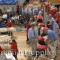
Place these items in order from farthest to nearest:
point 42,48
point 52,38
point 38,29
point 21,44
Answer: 1. point 21,44
2. point 38,29
3. point 52,38
4. point 42,48

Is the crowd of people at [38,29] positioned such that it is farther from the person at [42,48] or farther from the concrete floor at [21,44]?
the concrete floor at [21,44]

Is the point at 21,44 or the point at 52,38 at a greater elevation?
the point at 52,38

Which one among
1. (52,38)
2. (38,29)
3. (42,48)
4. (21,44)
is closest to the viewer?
(42,48)

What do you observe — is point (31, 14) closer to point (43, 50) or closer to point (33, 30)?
point (33, 30)

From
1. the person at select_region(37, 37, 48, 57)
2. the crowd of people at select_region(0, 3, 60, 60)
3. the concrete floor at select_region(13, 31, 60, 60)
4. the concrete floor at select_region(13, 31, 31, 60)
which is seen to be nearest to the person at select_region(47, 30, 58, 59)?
the crowd of people at select_region(0, 3, 60, 60)

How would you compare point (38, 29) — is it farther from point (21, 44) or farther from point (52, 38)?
point (21, 44)

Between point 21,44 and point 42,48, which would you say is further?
point 21,44

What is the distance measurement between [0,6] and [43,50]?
15.1 metres

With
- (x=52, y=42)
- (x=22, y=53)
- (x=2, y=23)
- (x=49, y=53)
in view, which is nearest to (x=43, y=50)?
(x=49, y=53)

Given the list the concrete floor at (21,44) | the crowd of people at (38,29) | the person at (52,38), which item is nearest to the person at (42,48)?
the crowd of people at (38,29)

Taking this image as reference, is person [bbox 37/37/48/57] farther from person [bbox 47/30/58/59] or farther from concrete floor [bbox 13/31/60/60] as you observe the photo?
concrete floor [bbox 13/31/60/60]

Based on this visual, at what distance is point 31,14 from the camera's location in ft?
71.9

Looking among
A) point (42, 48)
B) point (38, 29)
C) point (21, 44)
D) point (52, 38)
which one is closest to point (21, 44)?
point (21, 44)

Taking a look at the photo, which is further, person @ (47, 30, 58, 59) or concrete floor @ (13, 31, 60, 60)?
concrete floor @ (13, 31, 60, 60)
